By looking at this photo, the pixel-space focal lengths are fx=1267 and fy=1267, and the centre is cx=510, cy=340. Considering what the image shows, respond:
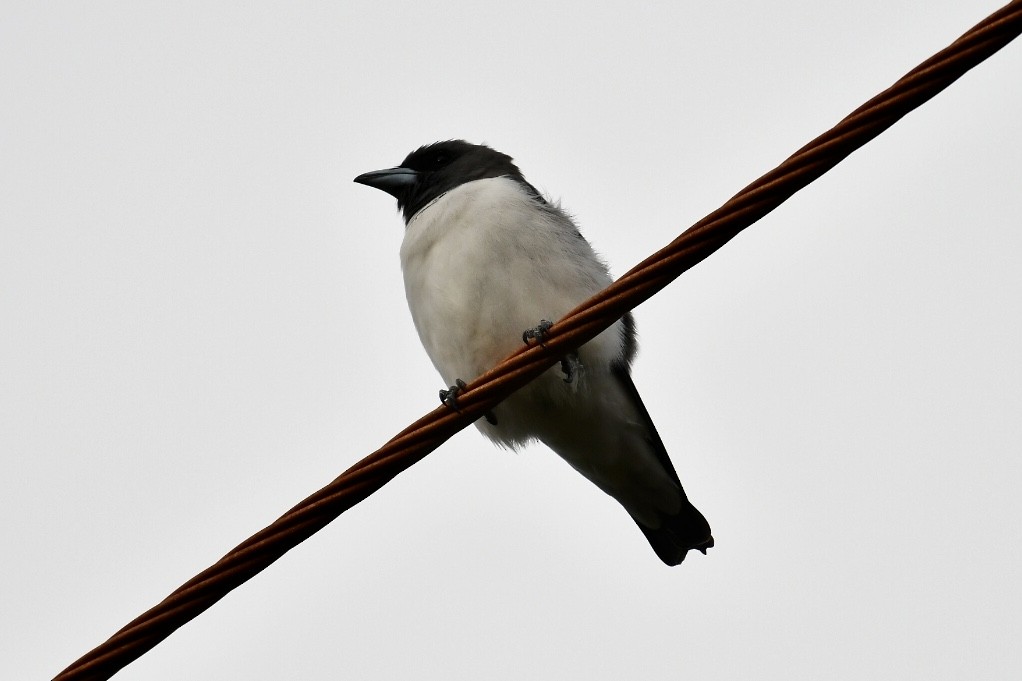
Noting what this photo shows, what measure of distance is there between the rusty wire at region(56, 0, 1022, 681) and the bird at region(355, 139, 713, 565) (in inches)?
58.8

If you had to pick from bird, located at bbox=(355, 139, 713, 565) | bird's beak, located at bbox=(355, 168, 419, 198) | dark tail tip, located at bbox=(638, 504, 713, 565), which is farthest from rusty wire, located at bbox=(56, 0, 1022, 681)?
bird's beak, located at bbox=(355, 168, 419, 198)

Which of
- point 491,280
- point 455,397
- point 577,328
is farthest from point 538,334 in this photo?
point 491,280

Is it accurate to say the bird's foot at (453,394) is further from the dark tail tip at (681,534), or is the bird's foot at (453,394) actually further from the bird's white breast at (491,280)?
the dark tail tip at (681,534)

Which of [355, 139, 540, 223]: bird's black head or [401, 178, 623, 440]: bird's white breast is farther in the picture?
[355, 139, 540, 223]: bird's black head

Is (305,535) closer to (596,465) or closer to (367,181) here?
(596,465)

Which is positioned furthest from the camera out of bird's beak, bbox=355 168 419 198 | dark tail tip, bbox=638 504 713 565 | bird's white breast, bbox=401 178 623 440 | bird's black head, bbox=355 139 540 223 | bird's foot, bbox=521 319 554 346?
bird's beak, bbox=355 168 419 198

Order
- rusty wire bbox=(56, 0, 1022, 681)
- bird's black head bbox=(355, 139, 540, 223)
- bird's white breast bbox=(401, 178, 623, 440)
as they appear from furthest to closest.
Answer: bird's black head bbox=(355, 139, 540, 223), bird's white breast bbox=(401, 178, 623, 440), rusty wire bbox=(56, 0, 1022, 681)

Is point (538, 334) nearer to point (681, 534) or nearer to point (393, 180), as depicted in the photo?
point (681, 534)

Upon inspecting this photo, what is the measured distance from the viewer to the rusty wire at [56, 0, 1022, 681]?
9.93 feet

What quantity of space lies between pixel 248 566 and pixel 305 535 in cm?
17

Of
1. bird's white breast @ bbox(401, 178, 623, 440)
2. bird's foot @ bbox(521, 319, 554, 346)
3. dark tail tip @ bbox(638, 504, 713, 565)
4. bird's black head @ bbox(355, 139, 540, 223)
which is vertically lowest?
dark tail tip @ bbox(638, 504, 713, 565)

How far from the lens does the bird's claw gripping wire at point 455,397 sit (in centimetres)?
375

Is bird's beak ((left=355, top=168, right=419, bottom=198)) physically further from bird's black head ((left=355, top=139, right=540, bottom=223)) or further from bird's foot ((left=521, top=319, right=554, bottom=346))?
bird's foot ((left=521, top=319, right=554, bottom=346))

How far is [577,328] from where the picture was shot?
142 inches
